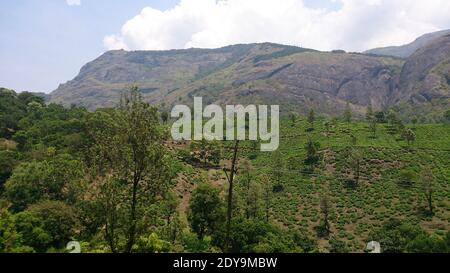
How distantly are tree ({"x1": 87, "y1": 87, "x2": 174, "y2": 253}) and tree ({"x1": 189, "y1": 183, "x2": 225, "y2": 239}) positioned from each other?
30684 mm

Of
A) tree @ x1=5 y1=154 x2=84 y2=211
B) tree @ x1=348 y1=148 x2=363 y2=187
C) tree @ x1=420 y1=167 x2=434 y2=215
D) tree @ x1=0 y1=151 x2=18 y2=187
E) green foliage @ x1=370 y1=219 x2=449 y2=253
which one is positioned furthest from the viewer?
tree @ x1=348 y1=148 x2=363 y2=187

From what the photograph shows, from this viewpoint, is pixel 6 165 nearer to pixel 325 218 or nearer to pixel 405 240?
pixel 325 218

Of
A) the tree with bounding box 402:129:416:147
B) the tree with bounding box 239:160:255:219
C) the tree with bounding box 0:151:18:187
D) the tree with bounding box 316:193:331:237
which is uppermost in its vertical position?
the tree with bounding box 402:129:416:147

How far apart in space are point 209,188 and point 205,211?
129 inches

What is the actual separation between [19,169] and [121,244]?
3912 centimetres

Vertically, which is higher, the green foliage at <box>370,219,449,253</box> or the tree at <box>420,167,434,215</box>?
the tree at <box>420,167,434,215</box>

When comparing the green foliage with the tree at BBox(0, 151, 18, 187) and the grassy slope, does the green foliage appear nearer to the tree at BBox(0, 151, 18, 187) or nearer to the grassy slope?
the grassy slope

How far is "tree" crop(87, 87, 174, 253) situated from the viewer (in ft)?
81.8

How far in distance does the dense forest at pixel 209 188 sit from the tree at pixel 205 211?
152 millimetres

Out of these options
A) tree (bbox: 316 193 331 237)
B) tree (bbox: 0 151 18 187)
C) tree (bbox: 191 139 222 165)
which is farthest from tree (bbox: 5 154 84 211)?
tree (bbox: 316 193 331 237)

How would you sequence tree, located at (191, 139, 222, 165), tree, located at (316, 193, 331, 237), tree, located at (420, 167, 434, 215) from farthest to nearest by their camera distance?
tree, located at (191, 139, 222, 165)
tree, located at (420, 167, 434, 215)
tree, located at (316, 193, 331, 237)

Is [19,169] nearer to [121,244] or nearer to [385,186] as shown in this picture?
[121,244]

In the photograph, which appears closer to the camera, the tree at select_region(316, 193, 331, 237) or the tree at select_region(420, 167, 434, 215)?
the tree at select_region(316, 193, 331, 237)
